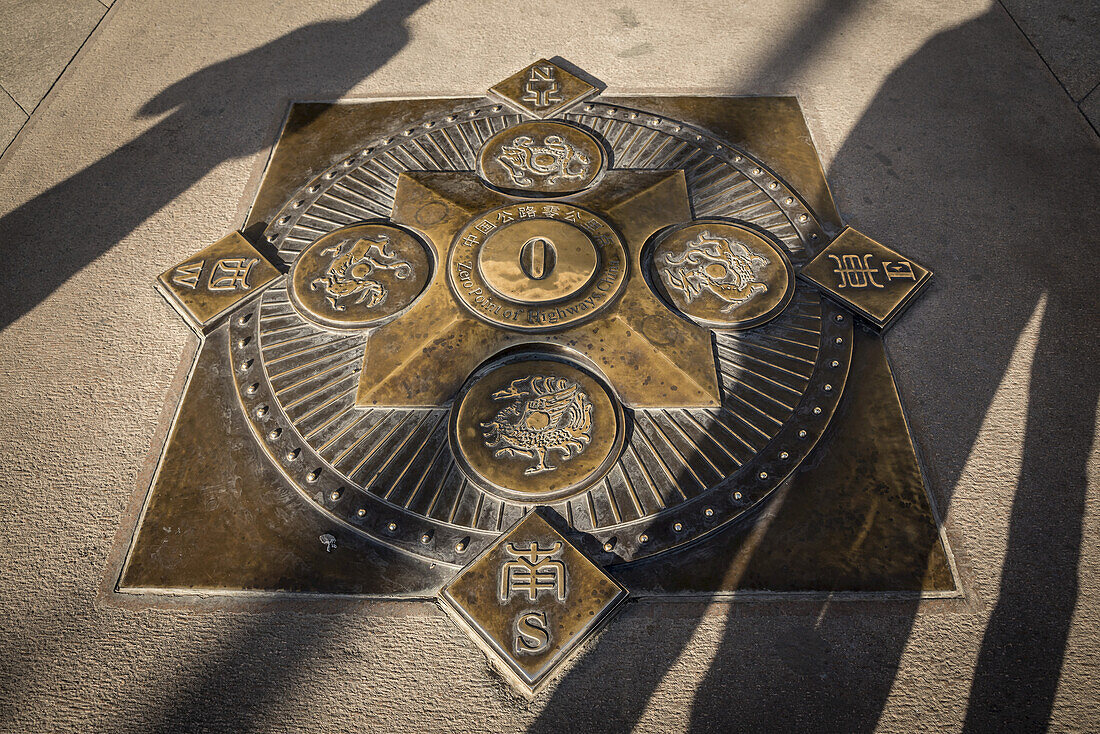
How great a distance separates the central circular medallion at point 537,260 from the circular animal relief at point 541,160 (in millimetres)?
319

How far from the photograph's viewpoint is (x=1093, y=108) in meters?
3.10

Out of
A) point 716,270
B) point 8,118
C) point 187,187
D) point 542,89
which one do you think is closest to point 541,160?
point 542,89

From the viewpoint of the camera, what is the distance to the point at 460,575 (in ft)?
6.27

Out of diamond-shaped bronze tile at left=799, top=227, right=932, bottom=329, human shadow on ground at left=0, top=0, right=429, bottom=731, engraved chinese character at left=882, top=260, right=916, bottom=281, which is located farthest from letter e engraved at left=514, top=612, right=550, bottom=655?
engraved chinese character at left=882, top=260, right=916, bottom=281

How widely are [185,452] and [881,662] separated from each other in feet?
8.20

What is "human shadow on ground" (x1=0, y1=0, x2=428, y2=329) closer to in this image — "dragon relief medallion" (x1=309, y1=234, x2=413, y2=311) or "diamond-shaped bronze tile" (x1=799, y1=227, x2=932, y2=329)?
"dragon relief medallion" (x1=309, y1=234, x2=413, y2=311)

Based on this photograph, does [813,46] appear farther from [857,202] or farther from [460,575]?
[460,575]

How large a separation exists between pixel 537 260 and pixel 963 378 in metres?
1.77

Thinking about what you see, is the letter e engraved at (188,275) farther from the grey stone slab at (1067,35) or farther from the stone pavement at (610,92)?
the grey stone slab at (1067,35)

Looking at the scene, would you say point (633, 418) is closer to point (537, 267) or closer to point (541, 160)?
point (537, 267)

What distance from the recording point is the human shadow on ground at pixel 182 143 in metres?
2.77

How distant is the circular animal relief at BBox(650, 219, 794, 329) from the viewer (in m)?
2.37

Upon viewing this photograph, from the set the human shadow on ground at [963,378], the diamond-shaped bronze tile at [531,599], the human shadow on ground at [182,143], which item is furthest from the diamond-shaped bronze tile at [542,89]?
the diamond-shaped bronze tile at [531,599]

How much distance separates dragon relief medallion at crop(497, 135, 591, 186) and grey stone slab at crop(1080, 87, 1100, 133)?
2.68 meters
